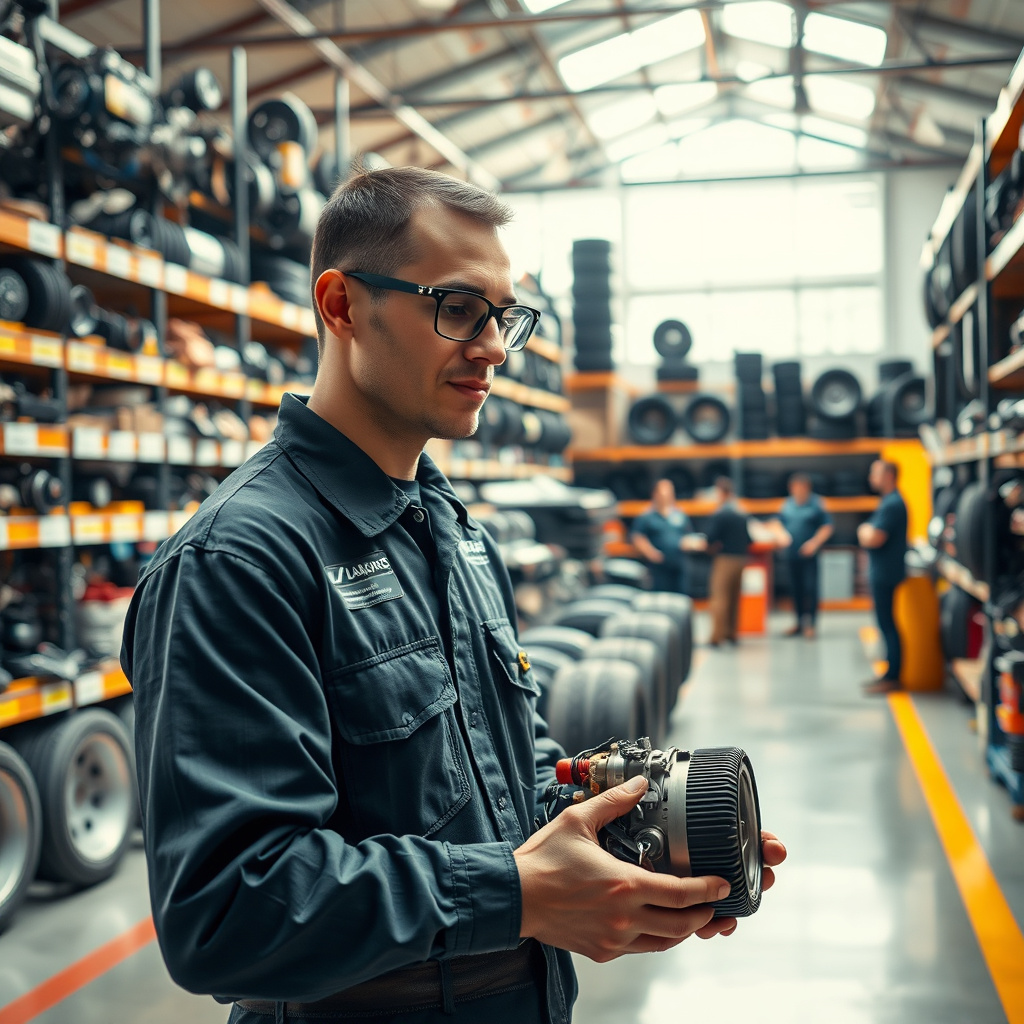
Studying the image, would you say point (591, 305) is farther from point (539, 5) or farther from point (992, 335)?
A: point (992, 335)

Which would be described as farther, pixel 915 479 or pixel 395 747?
pixel 915 479

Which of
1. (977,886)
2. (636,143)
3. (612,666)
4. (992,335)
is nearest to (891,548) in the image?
(992,335)

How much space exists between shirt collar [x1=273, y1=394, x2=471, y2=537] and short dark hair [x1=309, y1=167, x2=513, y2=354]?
0.14 m

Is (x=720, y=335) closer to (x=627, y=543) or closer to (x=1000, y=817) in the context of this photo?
(x=627, y=543)

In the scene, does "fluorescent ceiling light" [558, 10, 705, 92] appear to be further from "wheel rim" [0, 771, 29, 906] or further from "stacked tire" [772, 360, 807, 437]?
"wheel rim" [0, 771, 29, 906]

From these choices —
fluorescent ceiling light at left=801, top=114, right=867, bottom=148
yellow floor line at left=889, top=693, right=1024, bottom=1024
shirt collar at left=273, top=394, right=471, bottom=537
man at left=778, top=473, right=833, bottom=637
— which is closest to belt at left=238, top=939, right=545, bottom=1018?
shirt collar at left=273, top=394, right=471, bottom=537

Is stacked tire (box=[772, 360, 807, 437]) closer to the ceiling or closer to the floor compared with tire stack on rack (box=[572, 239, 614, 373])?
closer to the floor

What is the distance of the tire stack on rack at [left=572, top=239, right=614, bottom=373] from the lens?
1459 cm

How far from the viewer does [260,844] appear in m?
1.09

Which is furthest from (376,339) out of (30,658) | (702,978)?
(30,658)

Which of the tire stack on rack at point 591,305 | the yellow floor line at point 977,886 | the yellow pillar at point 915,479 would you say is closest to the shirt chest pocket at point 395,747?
the yellow floor line at point 977,886

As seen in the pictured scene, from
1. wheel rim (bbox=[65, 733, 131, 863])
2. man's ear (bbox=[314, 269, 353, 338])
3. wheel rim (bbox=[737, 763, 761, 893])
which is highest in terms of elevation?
man's ear (bbox=[314, 269, 353, 338])

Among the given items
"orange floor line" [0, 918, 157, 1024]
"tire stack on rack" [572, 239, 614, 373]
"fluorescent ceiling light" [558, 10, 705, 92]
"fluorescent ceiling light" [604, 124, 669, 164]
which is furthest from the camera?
"fluorescent ceiling light" [604, 124, 669, 164]

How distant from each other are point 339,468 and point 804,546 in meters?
11.1
